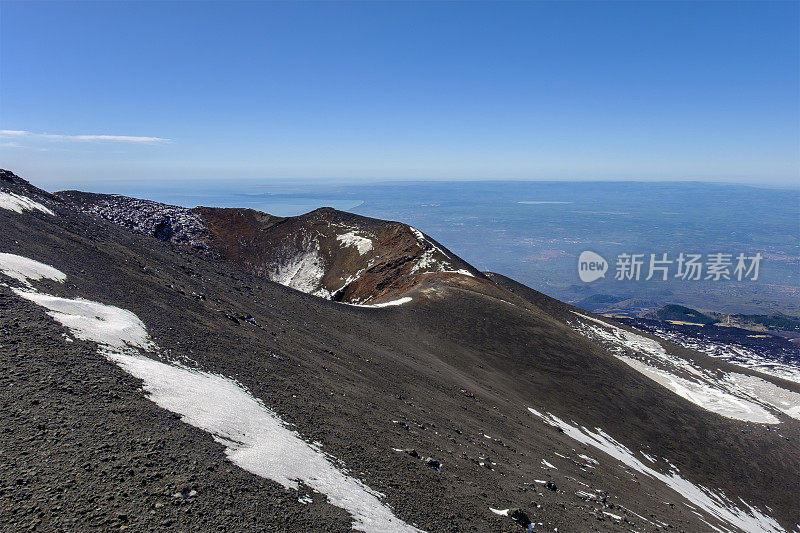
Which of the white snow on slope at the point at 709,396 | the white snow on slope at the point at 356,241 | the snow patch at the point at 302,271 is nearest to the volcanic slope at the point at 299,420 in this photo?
the white snow on slope at the point at 709,396

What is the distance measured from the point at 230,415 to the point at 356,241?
173ft

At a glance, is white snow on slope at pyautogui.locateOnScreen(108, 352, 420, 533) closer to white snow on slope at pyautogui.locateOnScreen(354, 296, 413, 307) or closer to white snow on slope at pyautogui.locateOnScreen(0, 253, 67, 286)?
white snow on slope at pyautogui.locateOnScreen(0, 253, 67, 286)

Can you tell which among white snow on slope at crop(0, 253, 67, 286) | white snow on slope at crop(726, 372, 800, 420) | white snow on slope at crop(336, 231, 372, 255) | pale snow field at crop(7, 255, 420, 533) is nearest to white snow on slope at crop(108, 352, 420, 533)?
pale snow field at crop(7, 255, 420, 533)

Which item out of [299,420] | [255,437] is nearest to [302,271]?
[299,420]

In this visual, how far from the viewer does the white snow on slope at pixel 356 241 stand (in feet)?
194

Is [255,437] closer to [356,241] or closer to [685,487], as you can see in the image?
[685,487]

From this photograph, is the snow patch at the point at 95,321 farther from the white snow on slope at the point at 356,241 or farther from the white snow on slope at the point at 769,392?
the white snow on slope at the point at 769,392

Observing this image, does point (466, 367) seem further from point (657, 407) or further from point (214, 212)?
point (214, 212)

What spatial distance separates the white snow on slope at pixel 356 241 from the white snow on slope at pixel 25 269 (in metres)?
44.3

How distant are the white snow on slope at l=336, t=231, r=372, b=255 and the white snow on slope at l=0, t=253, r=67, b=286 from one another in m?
44.3

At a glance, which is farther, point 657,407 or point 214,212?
point 214,212

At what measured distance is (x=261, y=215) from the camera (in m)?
80.9

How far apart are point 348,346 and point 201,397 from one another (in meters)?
12.2

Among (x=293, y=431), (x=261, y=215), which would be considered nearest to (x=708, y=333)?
(x=261, y=215)
